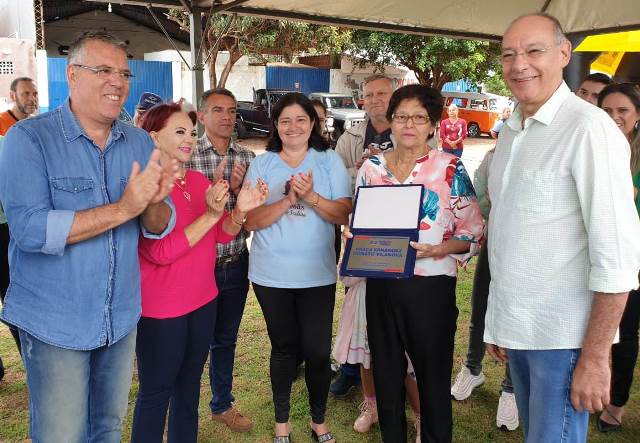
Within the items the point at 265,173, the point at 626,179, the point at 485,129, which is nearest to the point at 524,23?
the point at 626,179

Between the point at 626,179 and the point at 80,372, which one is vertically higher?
the point at 626,179

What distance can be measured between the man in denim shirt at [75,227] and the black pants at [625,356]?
8.92 ft

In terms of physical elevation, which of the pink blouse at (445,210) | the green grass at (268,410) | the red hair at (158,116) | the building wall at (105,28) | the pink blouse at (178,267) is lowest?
the green grass at (268,410)

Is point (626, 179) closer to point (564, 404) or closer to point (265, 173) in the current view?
A: point (564, 404)

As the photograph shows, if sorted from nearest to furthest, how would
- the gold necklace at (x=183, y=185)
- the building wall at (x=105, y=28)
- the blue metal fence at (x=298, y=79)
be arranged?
1. the gold necklace at (x=183, y=185)
2. the blue metal fence at (x=298, y=79)
3. the building wall at (x=105, y=28)

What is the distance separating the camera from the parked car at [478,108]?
24747mm

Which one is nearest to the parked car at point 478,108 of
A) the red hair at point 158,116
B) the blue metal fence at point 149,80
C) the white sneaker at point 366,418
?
the blue metal fence at point 149,80

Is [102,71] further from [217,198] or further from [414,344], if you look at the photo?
[414,344]

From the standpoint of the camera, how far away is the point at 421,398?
2.73 meters

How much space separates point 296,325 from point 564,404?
61.5 inches

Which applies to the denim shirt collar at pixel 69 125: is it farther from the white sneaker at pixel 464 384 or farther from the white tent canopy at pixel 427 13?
the white tent canopy at pixel 427 13

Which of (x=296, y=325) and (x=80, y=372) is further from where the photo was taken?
(x=296, y=325)

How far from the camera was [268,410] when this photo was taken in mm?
3586

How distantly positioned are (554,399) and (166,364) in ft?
5.25
